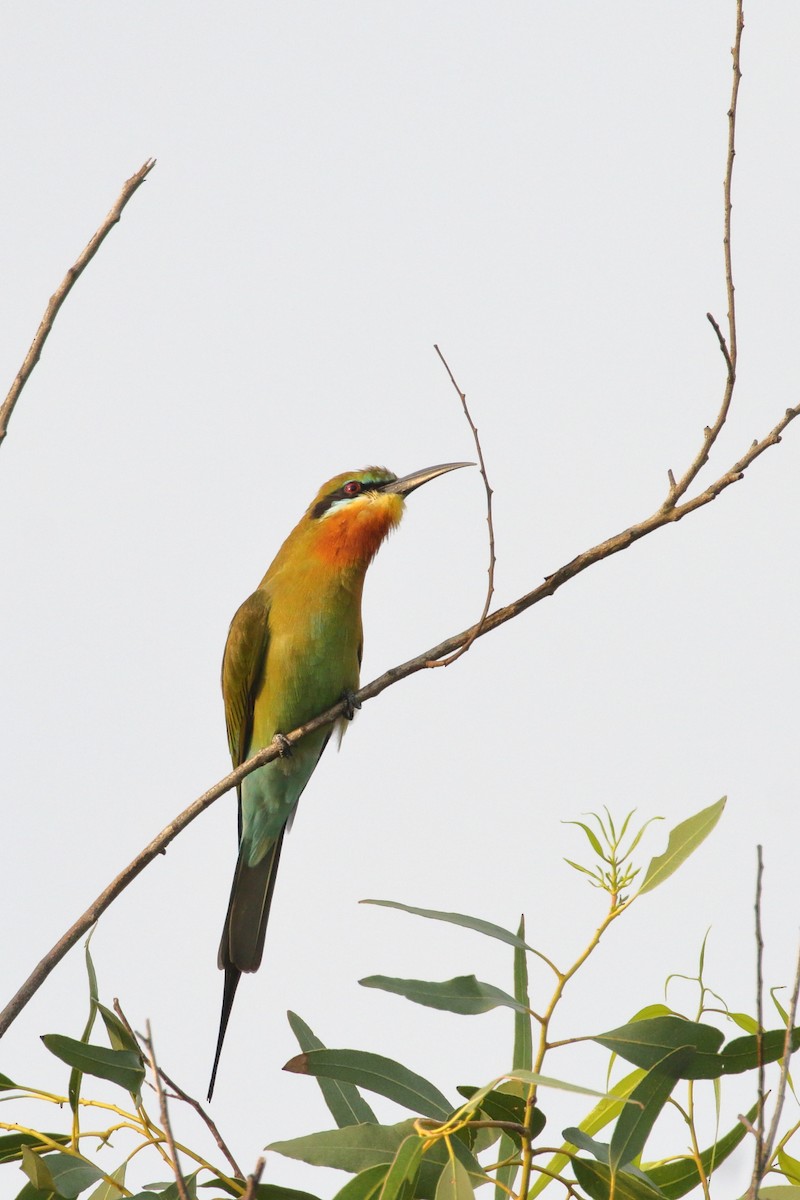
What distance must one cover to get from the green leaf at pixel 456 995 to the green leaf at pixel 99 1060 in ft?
1.17

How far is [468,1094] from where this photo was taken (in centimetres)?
140

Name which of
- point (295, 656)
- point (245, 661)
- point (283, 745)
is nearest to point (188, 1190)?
point (283, 745)

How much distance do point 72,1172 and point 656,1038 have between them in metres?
0.72

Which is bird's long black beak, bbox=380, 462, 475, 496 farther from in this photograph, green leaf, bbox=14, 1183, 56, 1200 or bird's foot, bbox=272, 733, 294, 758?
green leaf, bbox=14, 1183, 56, 1200

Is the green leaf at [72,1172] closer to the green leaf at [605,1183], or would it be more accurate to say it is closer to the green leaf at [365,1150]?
the green leaf at [365,1150]

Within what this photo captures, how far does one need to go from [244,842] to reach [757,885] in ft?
7.43

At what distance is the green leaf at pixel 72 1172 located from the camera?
1546mm

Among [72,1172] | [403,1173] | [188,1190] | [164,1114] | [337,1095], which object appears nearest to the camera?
[164,1114]

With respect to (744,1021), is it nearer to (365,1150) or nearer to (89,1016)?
(365,1150)

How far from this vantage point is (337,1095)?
167 centimetres

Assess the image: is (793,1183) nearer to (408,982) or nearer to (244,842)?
(408,982)

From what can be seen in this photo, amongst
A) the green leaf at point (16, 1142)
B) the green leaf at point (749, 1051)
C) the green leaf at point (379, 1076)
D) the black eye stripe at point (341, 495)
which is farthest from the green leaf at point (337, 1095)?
the black eye stripe at point (341, 495)

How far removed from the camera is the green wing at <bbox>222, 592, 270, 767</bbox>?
A: 3258 mm

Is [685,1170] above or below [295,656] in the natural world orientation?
below
